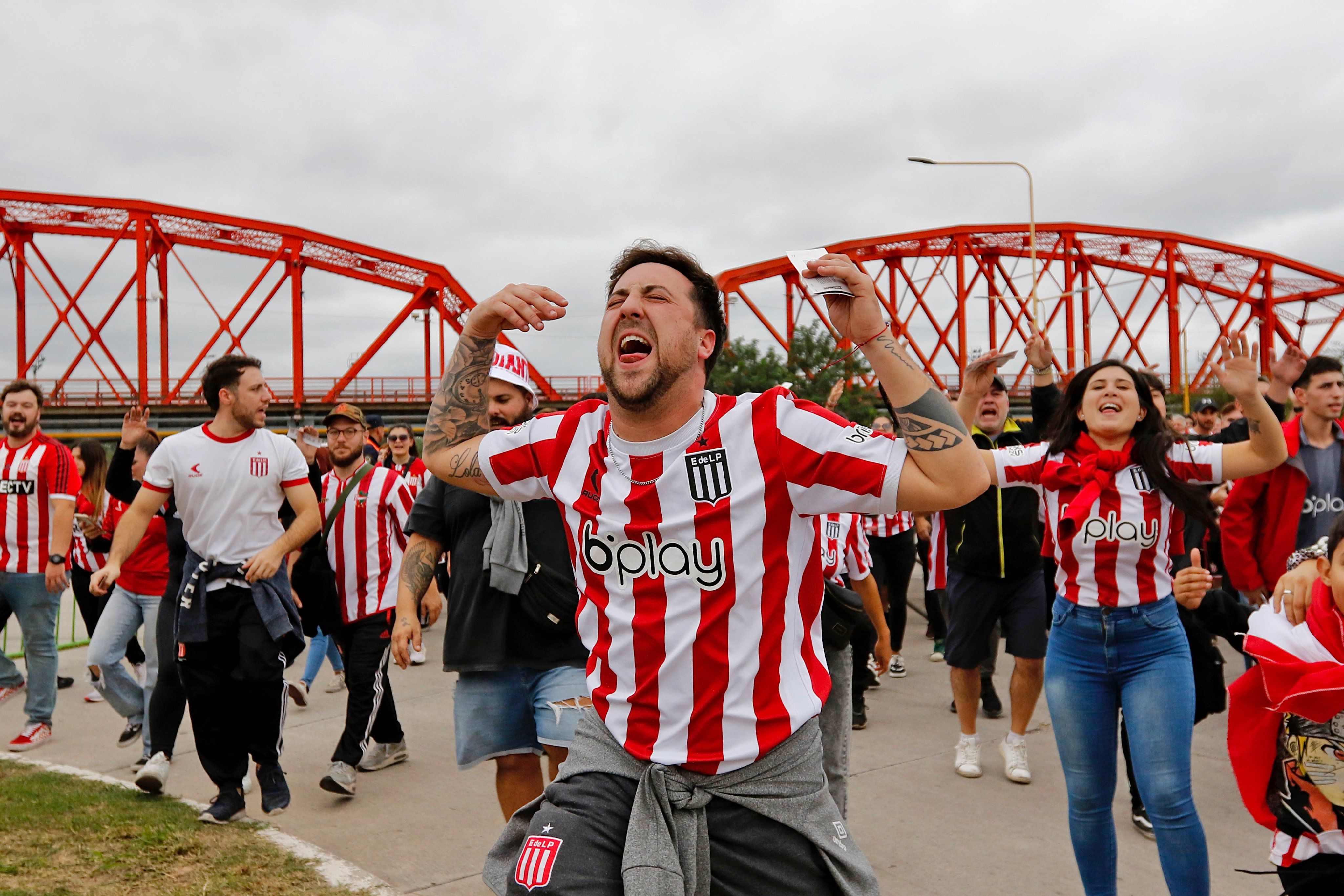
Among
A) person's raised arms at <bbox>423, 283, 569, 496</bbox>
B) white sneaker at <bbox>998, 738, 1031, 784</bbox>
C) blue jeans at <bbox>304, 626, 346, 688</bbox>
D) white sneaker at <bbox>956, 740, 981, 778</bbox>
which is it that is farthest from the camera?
blue jeans at <bbox>304, 626, 346, 688</bbox>

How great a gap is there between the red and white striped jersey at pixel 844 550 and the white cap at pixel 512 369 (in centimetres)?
121

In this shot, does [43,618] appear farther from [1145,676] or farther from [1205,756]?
[1205,756]

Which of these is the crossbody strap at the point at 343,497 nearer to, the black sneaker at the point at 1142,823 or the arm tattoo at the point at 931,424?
the black sneaker at the point at 1142,823

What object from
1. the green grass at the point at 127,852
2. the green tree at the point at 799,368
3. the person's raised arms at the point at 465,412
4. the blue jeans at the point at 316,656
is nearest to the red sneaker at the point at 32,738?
the green grass at the point at 127,852

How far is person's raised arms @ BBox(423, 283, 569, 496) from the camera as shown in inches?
93.4

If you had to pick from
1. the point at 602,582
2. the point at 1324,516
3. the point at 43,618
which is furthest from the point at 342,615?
Answer: the point at 1324,516

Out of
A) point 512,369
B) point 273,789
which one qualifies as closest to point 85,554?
point 273,789

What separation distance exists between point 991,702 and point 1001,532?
1430 millimetres

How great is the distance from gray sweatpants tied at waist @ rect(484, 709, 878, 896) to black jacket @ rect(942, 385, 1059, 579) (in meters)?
3.46

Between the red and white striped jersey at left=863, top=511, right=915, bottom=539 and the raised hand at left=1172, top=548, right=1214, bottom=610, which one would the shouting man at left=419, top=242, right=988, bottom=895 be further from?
the red and white striped jersey at left=863, top=511, right=915, bottom=539

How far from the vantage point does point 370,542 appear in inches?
214

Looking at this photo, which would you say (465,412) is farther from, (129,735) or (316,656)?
(316,656)

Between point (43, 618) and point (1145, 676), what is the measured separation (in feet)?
19.6

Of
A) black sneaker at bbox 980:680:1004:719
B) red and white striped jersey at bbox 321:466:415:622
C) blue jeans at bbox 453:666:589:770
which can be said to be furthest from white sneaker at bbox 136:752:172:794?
black sneaker at bbox 980:680:1004:719
